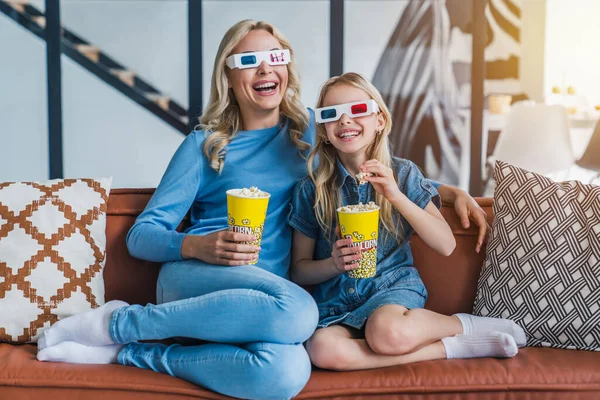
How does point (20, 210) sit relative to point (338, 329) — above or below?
above

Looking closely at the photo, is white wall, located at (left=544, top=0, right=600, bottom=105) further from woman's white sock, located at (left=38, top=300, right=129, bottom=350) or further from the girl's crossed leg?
woman's white sock, located at (left=38, top=300, right=129, bottom=350)

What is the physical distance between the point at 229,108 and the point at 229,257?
0.72 metres

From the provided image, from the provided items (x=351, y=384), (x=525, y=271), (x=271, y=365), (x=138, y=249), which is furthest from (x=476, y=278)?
(x=138, y=249)

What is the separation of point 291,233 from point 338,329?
1.40ft

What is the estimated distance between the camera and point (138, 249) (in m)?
2.15

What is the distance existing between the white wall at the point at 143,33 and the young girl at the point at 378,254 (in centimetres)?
311

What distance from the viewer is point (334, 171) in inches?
87.3

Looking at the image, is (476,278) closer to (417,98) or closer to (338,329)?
(338,329)

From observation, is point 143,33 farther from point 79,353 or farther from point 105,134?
point 79,353

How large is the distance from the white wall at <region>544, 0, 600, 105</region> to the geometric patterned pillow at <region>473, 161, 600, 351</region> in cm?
332

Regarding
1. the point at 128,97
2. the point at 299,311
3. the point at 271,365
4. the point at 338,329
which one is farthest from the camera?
the point at 128,97

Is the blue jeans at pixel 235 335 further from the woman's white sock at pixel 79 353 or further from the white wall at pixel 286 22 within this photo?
the white wall at pixel 286 22

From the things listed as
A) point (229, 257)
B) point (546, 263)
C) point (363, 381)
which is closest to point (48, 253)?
point (229, 257)

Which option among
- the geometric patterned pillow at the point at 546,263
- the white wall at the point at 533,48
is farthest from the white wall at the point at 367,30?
the geometric patterned pillow at the point at 546,263
